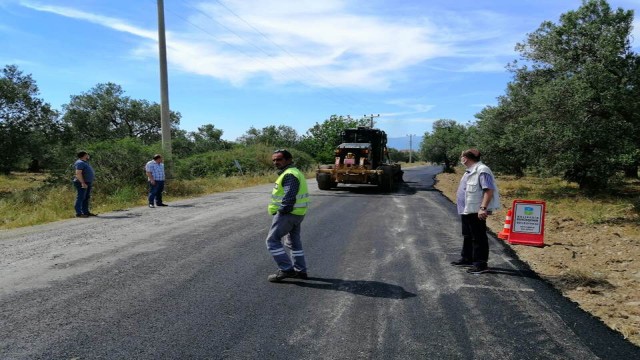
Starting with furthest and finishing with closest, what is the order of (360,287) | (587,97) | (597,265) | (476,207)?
(587,97) → (597,265) → (476,207) → (360,287)

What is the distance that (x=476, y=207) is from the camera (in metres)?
6.14

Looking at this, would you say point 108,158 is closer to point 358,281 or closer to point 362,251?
point 362,251

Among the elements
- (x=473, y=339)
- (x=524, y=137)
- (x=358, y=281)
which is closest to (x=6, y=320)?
(x=358, y=281)

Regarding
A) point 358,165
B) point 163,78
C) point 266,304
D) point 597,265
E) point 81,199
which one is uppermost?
point 163,78

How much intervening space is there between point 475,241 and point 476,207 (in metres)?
0.48

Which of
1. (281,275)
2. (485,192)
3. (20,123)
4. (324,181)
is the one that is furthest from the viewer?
(20,123)

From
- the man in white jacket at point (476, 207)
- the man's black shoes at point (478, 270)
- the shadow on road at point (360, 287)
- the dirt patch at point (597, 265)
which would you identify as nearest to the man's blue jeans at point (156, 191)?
the shadow on road at point (360, 287)

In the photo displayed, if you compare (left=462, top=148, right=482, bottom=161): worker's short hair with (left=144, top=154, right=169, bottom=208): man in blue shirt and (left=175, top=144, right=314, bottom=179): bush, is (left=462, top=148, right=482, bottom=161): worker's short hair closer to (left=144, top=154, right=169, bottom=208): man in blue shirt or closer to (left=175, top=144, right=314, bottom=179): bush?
(left=144, top=154, right=169, bottom=208): man in blue shirt

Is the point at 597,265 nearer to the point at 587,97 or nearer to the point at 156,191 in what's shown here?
the point at 587,97

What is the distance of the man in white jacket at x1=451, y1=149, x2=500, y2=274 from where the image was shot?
6039 millimetres

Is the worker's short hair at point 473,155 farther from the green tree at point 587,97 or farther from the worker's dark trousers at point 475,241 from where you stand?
the green tree at point 587,97

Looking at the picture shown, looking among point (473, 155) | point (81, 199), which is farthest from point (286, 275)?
point (81, 199)

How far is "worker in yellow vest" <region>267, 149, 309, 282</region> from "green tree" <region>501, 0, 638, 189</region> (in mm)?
10256

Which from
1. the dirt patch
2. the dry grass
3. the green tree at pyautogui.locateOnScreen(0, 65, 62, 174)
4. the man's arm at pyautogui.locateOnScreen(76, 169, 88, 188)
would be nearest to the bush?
the green tree at pyautogui.locateOnScreen(0, 65, 62, 174)
